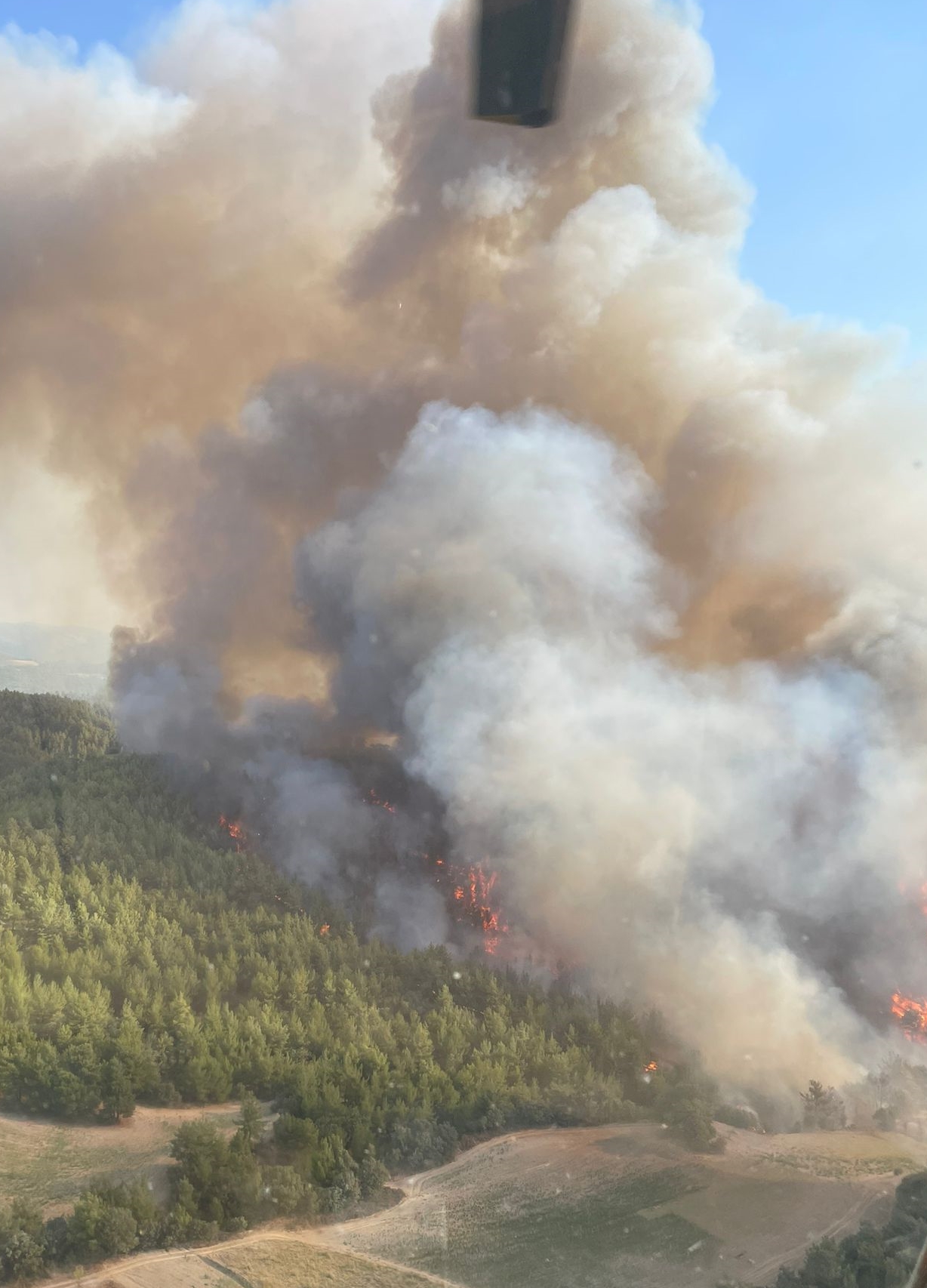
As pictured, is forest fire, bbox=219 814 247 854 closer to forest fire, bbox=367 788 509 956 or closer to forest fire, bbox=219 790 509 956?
forest fire, bbox=219 790 509 956

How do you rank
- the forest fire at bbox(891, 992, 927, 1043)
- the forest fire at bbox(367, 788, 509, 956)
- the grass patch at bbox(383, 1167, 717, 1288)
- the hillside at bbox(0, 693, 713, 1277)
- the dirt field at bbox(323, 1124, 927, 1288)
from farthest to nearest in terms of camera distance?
the forest fire at bbox(367, 788, 509, 956)
the forest fire at bbox(891, 992, 927, 1043)
the hillside at bbox(0, 693, 713, 1277)
the dirt field at bbox(323, 1124, 927, 1288)
the grass patch at bbox(383, 1167, 717, 1288)

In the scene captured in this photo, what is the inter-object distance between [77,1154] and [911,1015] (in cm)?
2187

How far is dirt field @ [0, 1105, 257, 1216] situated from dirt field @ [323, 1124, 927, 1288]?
12.5 ft

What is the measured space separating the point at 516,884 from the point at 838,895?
10661mm

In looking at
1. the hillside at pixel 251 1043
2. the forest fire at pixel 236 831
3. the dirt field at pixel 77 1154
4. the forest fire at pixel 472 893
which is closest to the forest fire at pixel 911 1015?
the hillside at pixel 251 1043

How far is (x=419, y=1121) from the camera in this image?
14953mm

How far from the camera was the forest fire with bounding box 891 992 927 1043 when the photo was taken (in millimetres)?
22312

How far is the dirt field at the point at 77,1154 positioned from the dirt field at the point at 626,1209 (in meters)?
3.82

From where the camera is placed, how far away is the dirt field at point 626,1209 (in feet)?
39.5

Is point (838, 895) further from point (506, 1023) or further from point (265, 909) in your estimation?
point (265, 909)

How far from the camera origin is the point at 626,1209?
1341 cm

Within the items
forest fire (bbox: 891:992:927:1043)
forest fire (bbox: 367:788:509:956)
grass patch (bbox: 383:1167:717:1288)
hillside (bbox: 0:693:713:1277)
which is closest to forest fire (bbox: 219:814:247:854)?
hillside (bbox: 0:693:713:1277)

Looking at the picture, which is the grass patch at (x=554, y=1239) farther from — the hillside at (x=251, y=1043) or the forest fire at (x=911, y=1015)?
the forest fire at (x=911, y=1015)

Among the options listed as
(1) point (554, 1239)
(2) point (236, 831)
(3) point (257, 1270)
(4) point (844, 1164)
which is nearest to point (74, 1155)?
(3) point (257, 1270)
